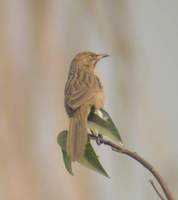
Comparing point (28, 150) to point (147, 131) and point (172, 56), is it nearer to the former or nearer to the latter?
point (147, 131)

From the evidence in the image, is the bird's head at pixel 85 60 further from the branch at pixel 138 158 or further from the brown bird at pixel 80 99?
the branch at pixel 138 158

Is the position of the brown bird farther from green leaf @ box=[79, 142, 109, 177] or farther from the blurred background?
the blurred background

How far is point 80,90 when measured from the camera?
2.43 ft

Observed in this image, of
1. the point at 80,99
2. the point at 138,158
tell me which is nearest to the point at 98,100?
the point at 80,99

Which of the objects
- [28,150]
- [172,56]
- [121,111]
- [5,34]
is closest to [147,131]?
[121,111]

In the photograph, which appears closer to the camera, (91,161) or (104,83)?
(91,161)

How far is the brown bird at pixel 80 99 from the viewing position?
65 cm

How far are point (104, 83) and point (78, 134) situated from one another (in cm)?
79

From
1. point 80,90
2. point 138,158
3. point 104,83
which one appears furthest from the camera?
point 104,83

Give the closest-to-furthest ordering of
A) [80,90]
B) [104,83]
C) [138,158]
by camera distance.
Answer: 1. [138,158]
2. [80,90]
3. [104,83]

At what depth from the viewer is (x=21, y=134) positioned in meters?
1.43

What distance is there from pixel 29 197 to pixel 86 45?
51 cm

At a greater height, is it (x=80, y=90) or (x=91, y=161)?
(x=80, y=90)

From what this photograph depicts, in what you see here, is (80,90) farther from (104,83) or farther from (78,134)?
(104,83)
